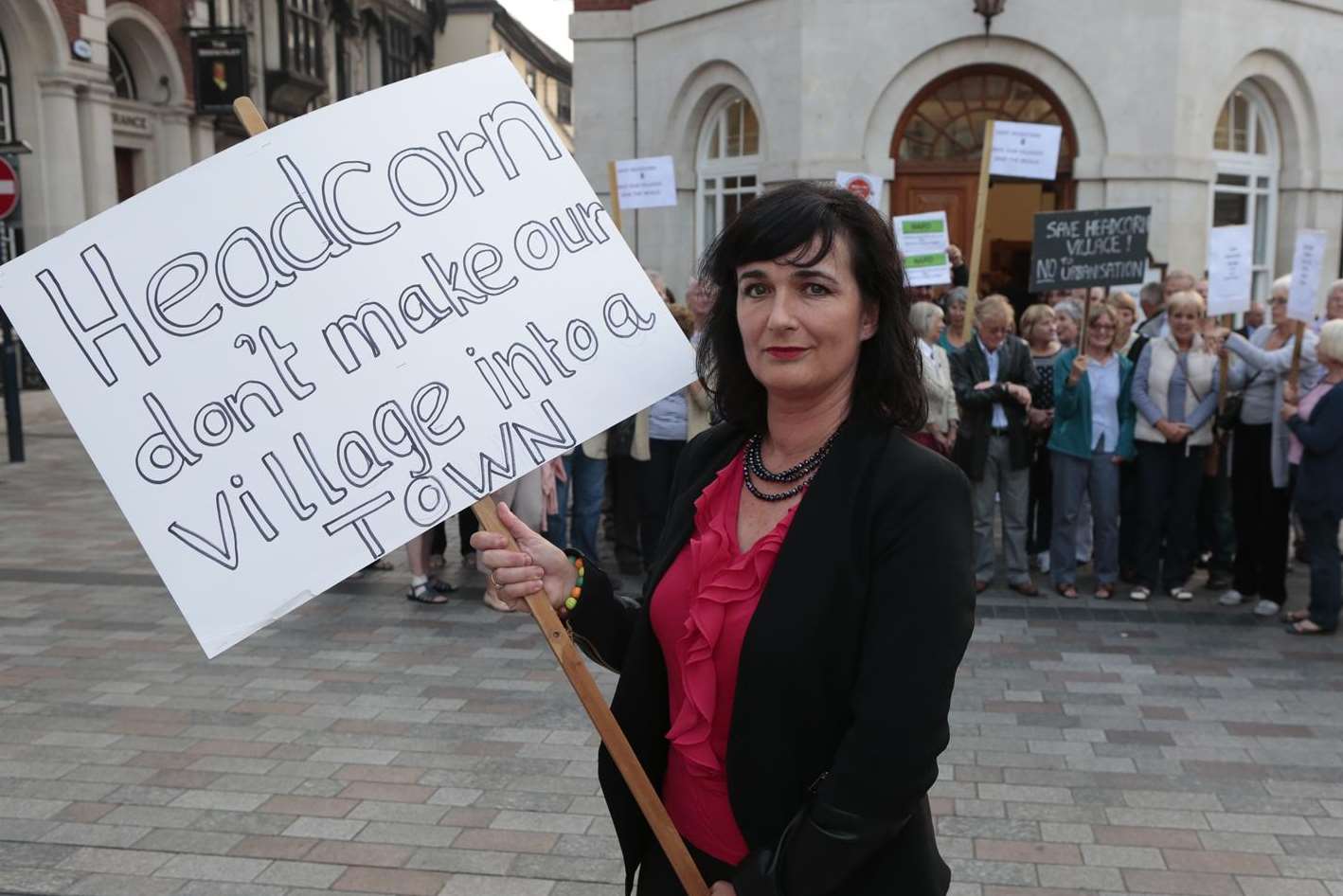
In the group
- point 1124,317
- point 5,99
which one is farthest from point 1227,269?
point 5,99

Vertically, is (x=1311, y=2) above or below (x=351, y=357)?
above

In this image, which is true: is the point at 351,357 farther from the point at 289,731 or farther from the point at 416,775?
the point at 289,731

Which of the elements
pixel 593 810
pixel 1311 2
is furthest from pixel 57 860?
pixel 1311 2

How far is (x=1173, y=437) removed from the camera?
7582mm

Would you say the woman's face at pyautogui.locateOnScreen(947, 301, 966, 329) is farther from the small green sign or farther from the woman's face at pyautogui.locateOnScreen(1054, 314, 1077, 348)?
the small green sign

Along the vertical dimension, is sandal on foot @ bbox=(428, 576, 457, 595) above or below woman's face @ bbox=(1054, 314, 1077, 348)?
below

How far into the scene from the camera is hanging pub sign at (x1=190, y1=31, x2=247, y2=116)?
73.7ft

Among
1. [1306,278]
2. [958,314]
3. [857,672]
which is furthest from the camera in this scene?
[958,314]

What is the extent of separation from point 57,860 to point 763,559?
3289mm

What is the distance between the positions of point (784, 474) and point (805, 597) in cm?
27

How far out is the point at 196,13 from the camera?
80.5 ft

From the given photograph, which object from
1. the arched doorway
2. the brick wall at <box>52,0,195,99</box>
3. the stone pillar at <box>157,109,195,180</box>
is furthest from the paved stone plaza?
the brick wall at <box>52,0,195,99</box>

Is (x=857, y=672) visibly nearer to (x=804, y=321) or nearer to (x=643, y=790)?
(x=643, y=790)

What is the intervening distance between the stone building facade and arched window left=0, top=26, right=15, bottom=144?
11047 millimetres
